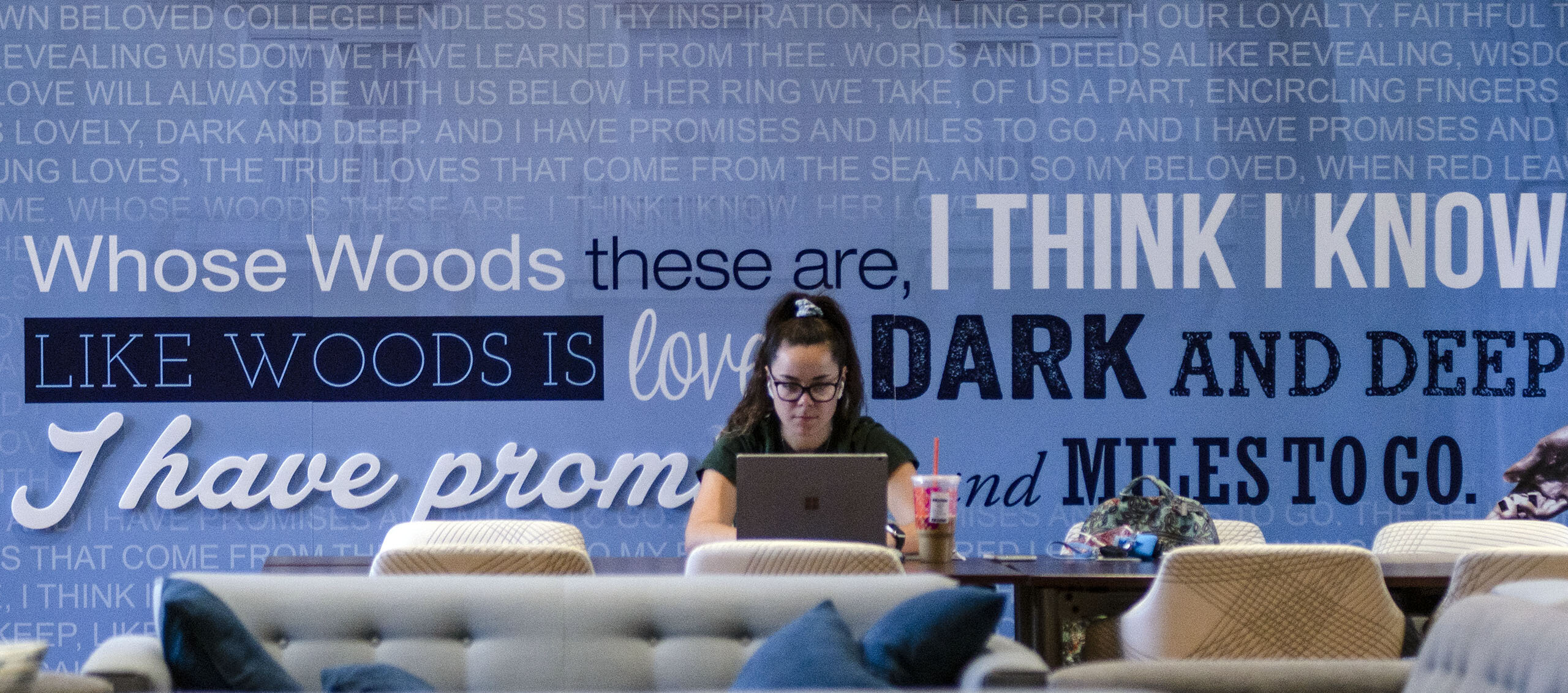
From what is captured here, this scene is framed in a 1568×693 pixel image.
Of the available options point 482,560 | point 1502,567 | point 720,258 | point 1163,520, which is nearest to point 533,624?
point 482,560

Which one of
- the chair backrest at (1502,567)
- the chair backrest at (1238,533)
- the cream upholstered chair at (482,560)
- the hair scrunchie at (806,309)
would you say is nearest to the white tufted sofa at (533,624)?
the cream upholstered chair at (482,560)

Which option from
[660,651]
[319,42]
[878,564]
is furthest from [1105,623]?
[319,42]

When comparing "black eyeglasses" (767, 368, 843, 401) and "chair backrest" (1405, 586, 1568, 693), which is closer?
"chair backrest" (1405, 586, 1568, 693)

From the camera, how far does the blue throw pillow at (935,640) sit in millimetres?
2223

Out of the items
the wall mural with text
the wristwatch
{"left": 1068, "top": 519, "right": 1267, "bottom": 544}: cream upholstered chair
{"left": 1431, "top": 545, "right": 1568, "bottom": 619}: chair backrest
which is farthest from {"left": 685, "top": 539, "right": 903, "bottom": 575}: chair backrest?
the wall mural with text

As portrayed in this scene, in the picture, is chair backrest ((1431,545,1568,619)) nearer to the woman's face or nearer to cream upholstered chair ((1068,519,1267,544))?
cream upholstered chair ((1068,519,1267,544))

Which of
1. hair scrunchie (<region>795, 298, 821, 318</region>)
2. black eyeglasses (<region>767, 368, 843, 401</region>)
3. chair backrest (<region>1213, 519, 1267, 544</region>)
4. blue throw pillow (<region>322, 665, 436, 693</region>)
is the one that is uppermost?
hair scrunchie (<region>795, 298, 821, 318</region>)

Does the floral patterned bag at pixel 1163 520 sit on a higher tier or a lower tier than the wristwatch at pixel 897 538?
higher

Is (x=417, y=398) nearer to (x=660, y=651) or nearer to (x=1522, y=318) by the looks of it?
(x=660, y=651)

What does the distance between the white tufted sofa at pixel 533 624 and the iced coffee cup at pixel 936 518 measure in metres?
0.87

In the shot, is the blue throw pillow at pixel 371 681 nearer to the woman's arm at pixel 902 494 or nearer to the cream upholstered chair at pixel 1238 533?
the woman's arm at pixel 902 494

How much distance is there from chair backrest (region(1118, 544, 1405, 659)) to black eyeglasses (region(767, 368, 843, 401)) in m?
1.15

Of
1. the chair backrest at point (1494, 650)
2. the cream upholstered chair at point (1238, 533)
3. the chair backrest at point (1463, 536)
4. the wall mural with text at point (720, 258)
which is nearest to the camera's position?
the chair backrest at point (1494, 650)

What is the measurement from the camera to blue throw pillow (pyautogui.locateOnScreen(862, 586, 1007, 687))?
2.22 metres
